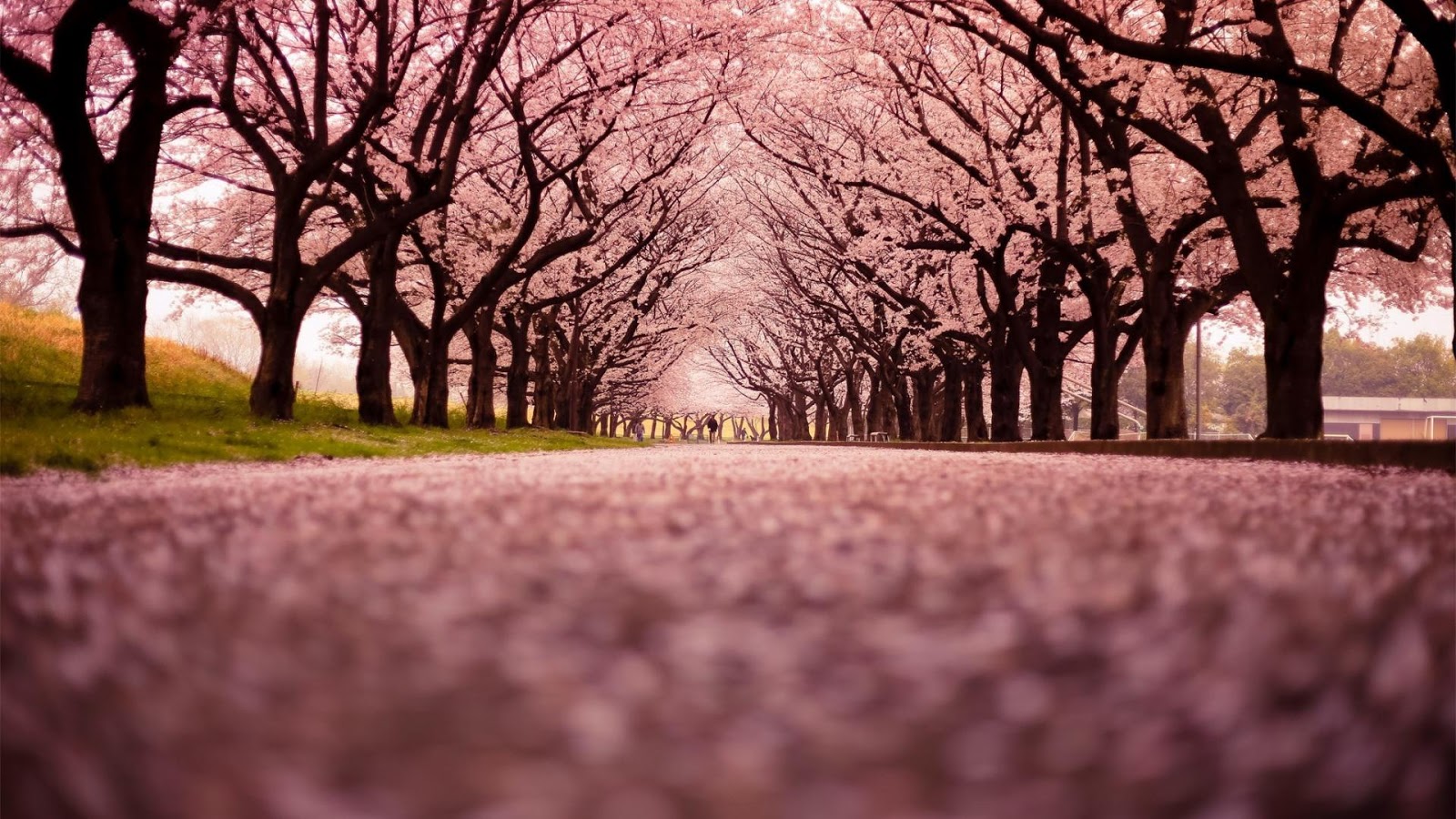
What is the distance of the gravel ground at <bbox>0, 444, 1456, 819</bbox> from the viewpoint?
0.76 metres

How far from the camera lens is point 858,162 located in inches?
1160

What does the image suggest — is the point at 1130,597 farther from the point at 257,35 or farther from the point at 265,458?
the point at 257,35

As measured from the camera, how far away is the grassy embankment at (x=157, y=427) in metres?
8.87

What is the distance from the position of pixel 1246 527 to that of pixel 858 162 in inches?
1104

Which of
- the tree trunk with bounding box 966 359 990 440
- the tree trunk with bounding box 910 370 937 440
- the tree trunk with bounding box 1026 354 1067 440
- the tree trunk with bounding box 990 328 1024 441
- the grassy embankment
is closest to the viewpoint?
the grassy embankment

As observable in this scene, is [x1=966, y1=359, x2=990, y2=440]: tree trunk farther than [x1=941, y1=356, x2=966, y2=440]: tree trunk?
No

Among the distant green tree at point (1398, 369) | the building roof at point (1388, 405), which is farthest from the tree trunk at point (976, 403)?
the distant green tree at point (1398, 369)

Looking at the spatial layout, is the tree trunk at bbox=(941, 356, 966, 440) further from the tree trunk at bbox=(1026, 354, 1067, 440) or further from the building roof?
the building roof

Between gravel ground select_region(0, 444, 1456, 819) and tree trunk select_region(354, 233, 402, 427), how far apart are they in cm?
2188

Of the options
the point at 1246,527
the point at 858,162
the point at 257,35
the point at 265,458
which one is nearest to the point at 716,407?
the point at 858,162

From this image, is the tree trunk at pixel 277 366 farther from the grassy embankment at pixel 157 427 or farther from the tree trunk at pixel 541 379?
the tree trunk at pixel 541 379

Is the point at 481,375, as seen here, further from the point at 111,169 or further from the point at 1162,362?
the point at 1162,362

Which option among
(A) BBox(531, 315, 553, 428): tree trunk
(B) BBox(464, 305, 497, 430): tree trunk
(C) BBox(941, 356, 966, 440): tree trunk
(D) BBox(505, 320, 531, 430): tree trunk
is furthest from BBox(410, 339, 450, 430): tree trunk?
(C) BBox(941, 356, 966, 440): tree trunk

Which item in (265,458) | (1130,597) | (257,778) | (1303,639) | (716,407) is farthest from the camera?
(716,407)
